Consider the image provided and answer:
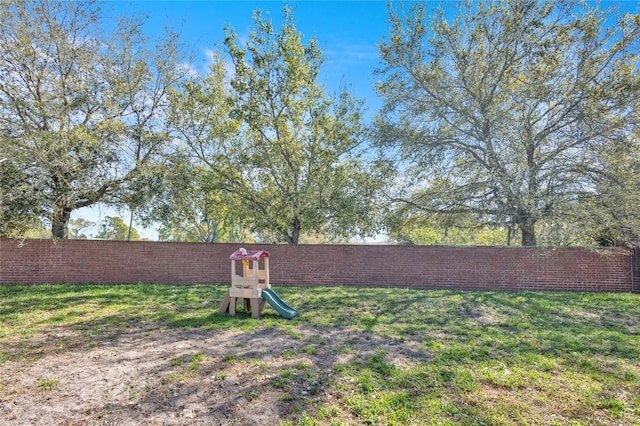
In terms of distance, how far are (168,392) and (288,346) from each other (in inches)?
71.7

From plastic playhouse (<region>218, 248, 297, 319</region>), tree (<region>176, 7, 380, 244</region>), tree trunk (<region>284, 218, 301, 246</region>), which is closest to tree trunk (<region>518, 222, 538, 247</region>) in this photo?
tree (<region>176, 7, 380, 244</region>)

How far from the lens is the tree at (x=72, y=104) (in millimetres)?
9031

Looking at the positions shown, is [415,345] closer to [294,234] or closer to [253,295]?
[253,295]

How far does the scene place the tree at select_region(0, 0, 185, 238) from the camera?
9.03 metres

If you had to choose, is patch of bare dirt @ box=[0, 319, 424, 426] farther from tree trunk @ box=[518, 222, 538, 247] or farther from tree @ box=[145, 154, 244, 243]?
tree trunk @ box=[518, 222, 538, 247]

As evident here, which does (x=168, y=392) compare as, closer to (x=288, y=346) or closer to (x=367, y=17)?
(x=288, y=346)

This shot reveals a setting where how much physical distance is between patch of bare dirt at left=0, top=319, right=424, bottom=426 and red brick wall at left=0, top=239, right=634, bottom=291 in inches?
214

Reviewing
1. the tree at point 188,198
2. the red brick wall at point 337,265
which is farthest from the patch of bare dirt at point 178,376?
the tree at point 188,198

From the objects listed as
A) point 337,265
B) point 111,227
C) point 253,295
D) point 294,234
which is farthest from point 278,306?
point 111,227

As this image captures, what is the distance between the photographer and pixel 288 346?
477 cm

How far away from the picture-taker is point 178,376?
3660mm

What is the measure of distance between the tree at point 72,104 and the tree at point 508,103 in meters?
8.04

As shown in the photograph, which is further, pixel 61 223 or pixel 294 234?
pixel 294 234

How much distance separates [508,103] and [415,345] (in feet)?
27.7
